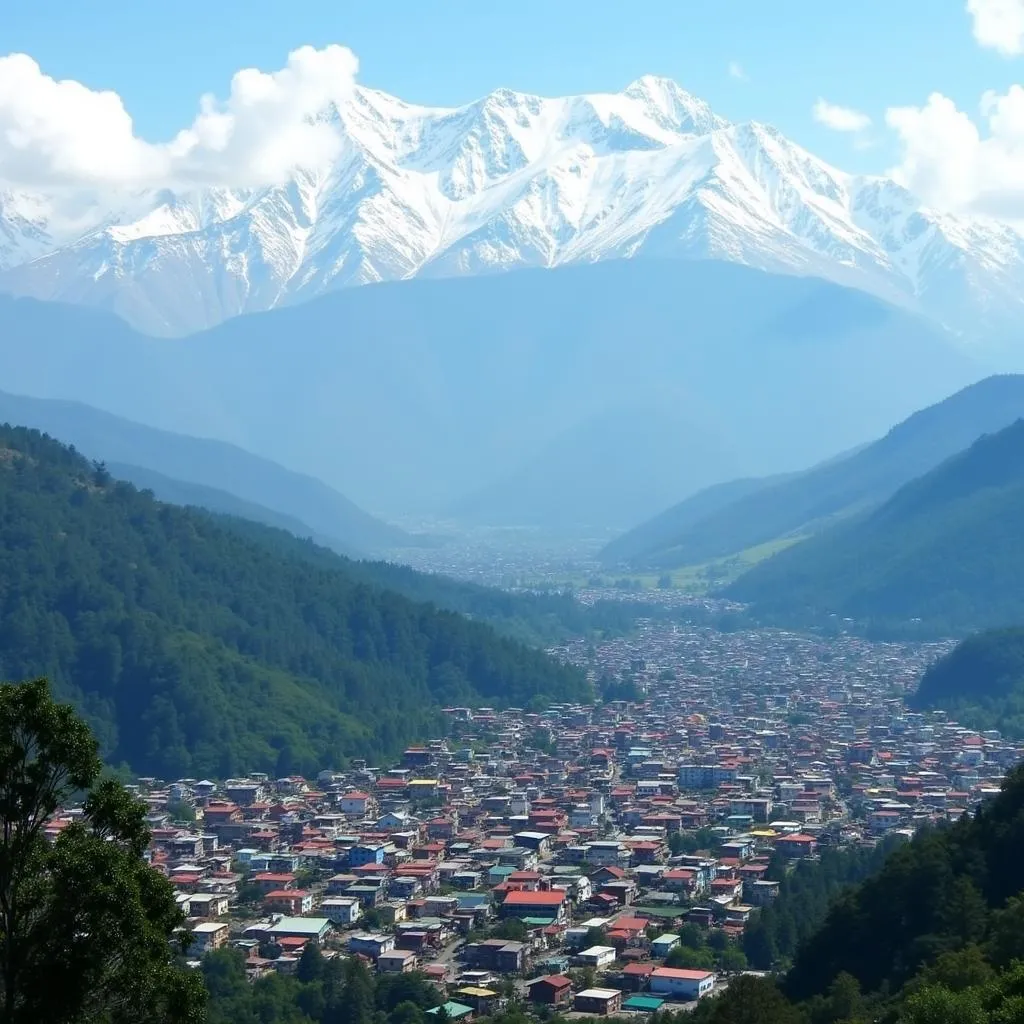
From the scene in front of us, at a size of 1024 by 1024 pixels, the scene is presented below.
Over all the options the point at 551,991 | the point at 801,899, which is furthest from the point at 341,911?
the point at 801,899

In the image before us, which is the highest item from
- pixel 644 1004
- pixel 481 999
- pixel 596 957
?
pixel 596 957

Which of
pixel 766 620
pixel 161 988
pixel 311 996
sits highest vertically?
pixel 766 620

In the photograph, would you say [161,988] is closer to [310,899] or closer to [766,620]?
[310,899]

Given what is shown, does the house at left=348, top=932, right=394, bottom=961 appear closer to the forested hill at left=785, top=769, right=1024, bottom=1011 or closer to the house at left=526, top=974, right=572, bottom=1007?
the house at left=526, top=974, right=572, bottom=1007

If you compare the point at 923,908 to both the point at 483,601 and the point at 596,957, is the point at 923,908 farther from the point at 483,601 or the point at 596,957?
the point at 483,601

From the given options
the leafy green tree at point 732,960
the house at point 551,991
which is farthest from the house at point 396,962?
the leafy green tree at point 732,960

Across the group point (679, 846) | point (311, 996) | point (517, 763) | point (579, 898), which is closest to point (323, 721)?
point (517, 763)

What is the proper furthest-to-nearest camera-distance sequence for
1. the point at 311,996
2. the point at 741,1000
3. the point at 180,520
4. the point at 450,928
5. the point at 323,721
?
the point at 180,520 < the point at 323,721 < the point at 450,928 < the point at 311,996 < the point at 741,1000
